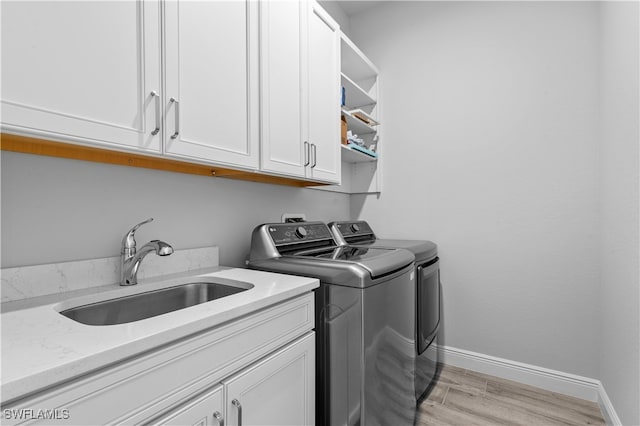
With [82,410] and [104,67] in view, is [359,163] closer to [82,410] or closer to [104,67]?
[104,67]

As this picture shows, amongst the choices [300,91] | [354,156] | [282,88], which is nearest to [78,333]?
[282,88]

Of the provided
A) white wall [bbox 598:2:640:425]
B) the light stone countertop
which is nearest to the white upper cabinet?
the light stone countertop

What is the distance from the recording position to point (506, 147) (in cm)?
223

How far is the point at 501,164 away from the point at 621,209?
0.78 m

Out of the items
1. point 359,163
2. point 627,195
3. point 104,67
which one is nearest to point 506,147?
point 627,195

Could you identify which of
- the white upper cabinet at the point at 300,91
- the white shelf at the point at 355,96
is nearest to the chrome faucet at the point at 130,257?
the white upper cabinet at the point at 300,91

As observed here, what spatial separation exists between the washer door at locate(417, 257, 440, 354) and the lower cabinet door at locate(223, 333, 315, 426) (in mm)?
950

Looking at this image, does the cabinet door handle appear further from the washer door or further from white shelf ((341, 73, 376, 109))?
white shelf ((341, 73, 376, 109))

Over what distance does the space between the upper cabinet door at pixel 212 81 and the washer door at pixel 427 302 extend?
1.24 meters

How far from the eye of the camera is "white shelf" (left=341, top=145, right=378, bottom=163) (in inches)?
92.5

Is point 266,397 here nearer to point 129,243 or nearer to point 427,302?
point 129,243

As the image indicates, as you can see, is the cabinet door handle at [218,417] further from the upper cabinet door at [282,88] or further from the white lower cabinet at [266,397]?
the upper cabinet door at [282,88]

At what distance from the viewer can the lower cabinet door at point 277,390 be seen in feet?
2.90

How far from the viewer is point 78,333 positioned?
676 millimetres
